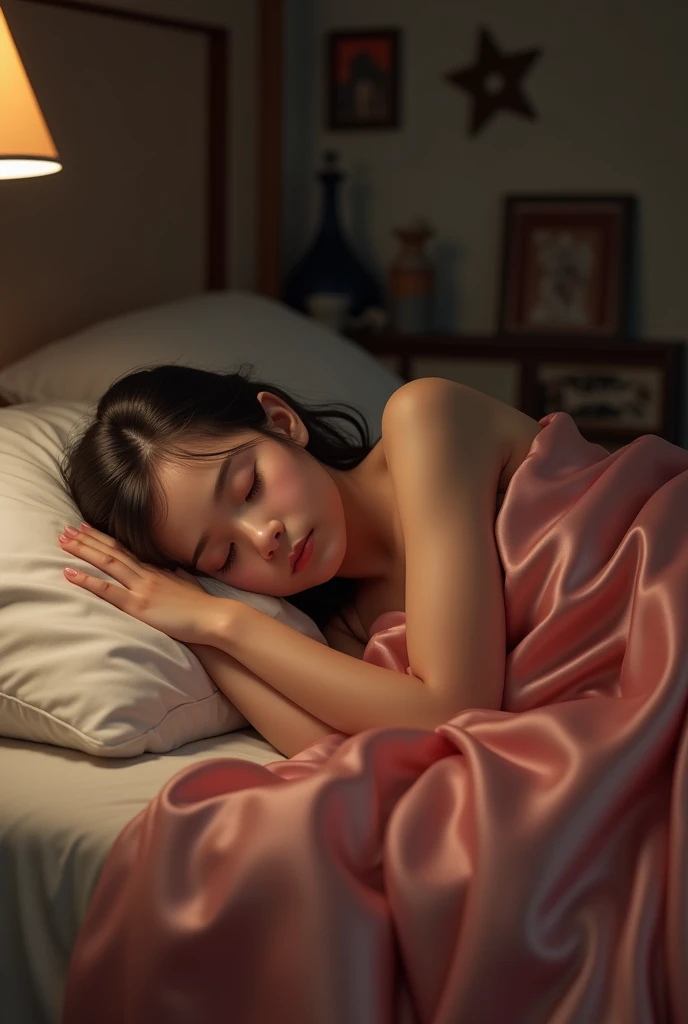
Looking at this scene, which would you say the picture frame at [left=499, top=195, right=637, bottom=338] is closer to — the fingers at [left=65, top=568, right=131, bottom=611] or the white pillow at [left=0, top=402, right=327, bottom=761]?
the white pillow at [left=0, top=402, right=327, bottom=761]

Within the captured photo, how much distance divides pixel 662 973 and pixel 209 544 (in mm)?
682

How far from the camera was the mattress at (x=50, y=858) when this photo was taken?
1160mm

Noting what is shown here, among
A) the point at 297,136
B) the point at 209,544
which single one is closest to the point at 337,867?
the point at 209,544

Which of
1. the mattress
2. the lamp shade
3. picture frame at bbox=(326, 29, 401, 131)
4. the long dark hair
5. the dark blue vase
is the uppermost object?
picture frame at bbox=(326, 29, 401, 131)

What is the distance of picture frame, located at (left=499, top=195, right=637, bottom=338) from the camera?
3129 mm

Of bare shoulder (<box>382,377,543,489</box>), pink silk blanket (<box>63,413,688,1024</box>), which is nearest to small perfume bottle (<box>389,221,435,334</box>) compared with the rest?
bare shoulder (<box>382,377,543,489</box>)

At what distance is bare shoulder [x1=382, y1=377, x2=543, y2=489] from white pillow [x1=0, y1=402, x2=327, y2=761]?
28cm

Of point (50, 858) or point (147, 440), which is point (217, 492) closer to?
point (147, 440)

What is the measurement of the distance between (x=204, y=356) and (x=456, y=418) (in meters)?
0.81

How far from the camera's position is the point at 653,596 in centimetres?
127

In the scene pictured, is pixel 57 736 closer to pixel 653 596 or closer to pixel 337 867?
pixel 337 867

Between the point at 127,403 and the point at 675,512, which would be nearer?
the point at 675,512

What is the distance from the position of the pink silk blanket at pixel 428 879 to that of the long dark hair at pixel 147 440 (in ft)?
1.21

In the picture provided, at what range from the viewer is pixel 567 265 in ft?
10.5
